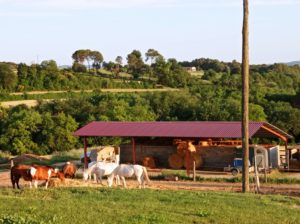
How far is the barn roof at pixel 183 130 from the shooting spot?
30.8 m

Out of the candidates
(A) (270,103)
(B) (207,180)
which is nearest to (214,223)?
(B) (207,180)

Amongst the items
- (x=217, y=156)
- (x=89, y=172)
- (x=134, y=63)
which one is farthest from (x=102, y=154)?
(x=134, y=63)

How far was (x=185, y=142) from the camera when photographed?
32.4 metres

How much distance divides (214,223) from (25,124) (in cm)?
4307

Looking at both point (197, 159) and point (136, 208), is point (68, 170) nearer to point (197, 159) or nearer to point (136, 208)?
point (197, 159)

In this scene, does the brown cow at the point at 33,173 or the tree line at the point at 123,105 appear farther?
the tree line at the point at 123,105

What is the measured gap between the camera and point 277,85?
274 ft

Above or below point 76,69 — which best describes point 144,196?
below

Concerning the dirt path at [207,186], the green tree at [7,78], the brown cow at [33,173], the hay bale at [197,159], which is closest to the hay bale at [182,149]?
the hay bale at [197,159]

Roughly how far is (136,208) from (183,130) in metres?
19.0

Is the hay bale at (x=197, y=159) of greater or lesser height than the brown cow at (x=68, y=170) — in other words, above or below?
above

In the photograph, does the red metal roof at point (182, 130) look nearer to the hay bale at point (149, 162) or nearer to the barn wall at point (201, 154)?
the barn wall at point (201, 154)

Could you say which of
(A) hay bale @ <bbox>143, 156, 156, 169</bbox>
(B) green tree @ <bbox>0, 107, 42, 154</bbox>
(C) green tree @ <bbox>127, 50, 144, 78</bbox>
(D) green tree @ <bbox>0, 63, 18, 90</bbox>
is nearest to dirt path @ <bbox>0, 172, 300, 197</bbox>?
(A) hay bale @ <bbox>143, 156, 156, 169</bbox>

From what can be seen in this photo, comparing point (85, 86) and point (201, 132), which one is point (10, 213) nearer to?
point (201, 132)
